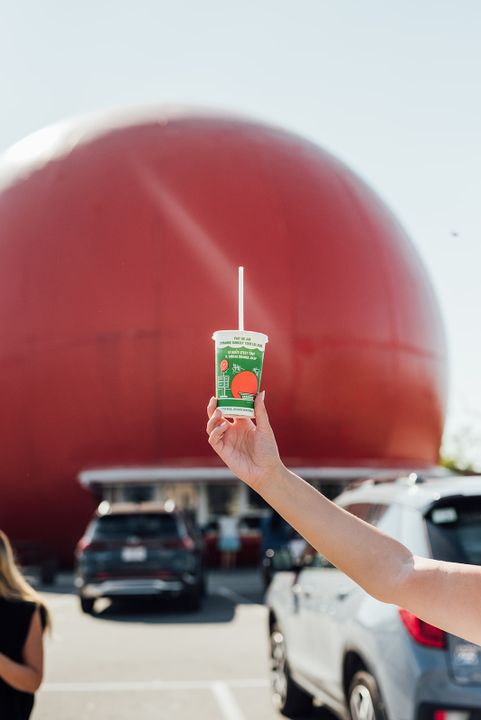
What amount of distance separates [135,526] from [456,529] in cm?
1018

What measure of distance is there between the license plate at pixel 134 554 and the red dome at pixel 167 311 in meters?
10.4

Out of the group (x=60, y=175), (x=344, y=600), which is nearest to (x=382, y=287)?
(x=60, y=175)

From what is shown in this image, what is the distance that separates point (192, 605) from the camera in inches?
594

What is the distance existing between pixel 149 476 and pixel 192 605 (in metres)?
10.1

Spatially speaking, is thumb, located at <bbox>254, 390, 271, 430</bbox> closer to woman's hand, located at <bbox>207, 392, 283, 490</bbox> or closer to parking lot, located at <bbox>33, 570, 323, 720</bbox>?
woman's hand, located at <bbox>207, 392, 283, 490</bbox>

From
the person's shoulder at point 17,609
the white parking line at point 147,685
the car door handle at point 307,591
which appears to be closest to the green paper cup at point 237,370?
the person's shoulder at point 17,609

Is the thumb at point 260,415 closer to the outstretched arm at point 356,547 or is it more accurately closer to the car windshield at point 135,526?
the outstretched arm at point 356,547

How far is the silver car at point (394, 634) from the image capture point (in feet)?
15.5

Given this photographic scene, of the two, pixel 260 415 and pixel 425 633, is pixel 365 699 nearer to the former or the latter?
pixel 425 633

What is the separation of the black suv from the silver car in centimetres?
764

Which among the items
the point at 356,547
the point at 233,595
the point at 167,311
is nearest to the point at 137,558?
the point at 233,595

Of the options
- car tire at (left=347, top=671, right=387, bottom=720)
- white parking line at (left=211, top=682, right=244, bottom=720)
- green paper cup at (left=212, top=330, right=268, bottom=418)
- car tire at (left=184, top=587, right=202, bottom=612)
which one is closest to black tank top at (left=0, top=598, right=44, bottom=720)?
green paper cup at (left=212, top=330, right=268, bottom=418)

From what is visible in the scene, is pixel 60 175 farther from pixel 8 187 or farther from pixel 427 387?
pixel 427 387

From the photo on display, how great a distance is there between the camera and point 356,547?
240cm
